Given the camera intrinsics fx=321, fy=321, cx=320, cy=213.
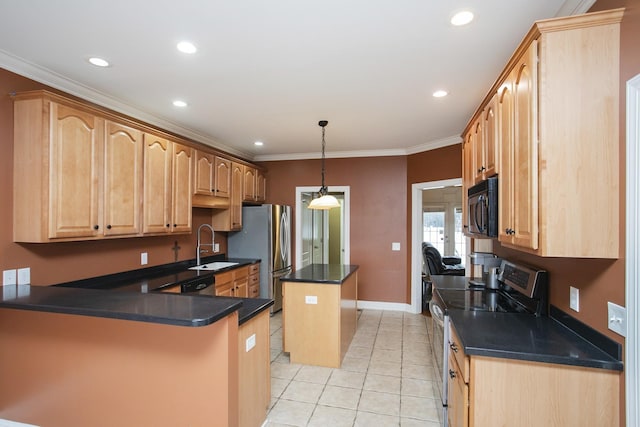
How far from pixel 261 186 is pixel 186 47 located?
11.5 ft

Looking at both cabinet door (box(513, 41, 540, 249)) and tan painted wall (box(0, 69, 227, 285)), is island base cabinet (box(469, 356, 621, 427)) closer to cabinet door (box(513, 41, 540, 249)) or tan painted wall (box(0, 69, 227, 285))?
cabinet door (box(513, 41, 540, 249))

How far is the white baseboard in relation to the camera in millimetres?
5172

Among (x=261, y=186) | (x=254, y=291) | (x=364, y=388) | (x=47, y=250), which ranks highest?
(x=261, y=186)

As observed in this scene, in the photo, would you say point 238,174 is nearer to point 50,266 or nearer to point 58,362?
point 50,266

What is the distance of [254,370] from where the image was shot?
216 cm

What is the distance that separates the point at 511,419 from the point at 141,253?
3515 millimetres

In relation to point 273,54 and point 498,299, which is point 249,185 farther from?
point 498,299

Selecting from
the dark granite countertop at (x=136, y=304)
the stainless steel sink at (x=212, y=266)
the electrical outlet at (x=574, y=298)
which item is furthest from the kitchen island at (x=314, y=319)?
the electrical outlet at (x=574, y=298)

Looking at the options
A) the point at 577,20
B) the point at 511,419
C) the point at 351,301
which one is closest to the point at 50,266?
the point at 351,301

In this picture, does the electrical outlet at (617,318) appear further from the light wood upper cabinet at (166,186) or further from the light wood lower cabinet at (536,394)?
the light wood upper cabinet at (166,186)

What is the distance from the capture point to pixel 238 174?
15.7ft

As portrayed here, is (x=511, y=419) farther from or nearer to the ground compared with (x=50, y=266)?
nearer to the ground

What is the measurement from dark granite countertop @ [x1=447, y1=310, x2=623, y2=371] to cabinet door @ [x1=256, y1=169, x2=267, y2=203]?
399 centimetres

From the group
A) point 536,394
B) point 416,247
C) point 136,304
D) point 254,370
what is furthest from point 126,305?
point 416,247
